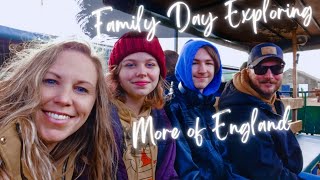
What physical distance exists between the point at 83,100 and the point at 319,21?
2.36m

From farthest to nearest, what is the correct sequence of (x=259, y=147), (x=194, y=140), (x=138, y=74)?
(x=259, y=147)
(x=194, y=140)
(x=138, y=74)

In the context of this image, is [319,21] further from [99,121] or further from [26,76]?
[26,76]

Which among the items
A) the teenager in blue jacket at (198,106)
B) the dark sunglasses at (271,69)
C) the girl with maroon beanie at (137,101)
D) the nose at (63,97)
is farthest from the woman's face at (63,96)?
the dark sunglasses at (271,69)

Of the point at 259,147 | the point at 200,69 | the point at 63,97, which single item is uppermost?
the point at 200,69

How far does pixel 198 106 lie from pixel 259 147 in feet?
1.15

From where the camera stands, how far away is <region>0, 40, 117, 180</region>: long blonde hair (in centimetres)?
65

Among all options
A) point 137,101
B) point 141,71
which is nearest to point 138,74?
point 141,71

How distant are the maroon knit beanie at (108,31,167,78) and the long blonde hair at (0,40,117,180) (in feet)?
0.64

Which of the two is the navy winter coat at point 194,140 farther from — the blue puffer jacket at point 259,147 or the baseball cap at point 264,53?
the baseball cap at point 264,53

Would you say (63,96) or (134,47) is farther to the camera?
(134,47)

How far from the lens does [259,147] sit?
1.19m

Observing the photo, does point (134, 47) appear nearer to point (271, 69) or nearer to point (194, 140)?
point (194, 140)

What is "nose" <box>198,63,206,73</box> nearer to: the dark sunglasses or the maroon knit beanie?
the maroon knit beanie

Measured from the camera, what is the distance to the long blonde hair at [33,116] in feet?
2.14
